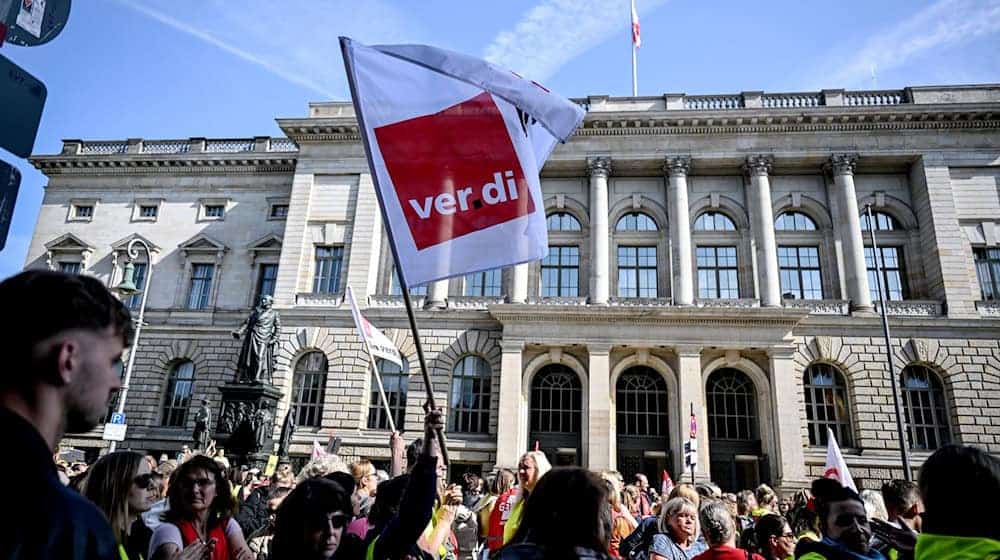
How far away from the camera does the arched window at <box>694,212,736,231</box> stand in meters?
27.9

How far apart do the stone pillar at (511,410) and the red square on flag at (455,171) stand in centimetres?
2016

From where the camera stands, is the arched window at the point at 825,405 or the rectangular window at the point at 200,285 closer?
the arched window at the point at 825,405

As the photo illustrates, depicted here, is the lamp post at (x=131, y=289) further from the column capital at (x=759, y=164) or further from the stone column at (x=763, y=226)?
the column capital at (x=759, y=164)

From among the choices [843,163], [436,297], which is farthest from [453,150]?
[843,163]

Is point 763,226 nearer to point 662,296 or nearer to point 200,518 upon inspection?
point 662,296

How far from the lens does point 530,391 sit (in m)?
26.0

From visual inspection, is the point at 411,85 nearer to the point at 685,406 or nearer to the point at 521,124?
the point at 521,124

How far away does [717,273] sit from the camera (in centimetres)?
2717

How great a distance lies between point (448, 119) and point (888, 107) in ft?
92.2

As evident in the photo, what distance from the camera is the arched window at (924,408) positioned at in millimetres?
23641

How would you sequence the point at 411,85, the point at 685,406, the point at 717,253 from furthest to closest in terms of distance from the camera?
the point at 717,253 < the point at 685,406 < the point at 411,85

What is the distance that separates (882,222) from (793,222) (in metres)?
3.70

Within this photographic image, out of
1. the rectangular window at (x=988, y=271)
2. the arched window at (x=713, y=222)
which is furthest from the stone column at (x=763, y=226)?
the rectangular window at (x=988, y=271)

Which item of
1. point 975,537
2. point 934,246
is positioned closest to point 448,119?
point 975,537
